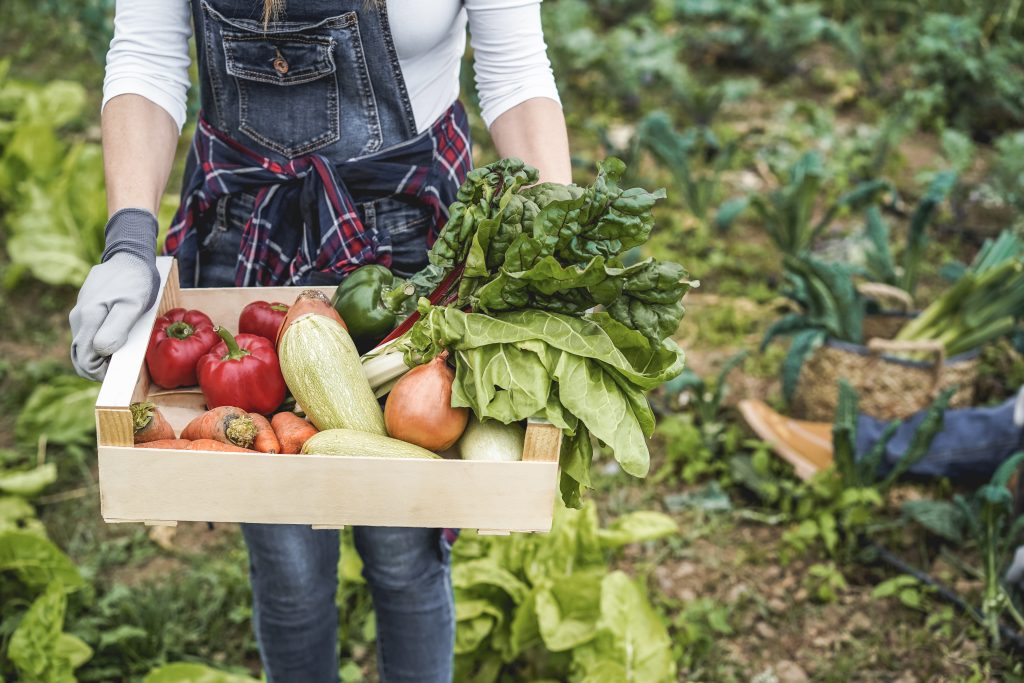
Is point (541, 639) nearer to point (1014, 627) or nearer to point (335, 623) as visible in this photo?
point (335, 623)

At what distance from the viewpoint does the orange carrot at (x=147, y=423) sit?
1.61m

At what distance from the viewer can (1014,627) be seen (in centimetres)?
307

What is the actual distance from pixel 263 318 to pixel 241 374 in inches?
7.6

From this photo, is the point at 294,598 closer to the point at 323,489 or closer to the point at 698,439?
→ the point at 323,489

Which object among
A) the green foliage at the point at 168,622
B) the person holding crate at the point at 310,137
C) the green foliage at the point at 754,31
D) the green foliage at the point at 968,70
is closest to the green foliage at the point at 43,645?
the green foliage at the point at 168,622

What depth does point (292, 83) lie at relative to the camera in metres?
2.00

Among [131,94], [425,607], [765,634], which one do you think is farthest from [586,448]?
[765,634]

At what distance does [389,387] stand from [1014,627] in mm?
2360

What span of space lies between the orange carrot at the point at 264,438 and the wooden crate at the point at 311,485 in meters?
0.11

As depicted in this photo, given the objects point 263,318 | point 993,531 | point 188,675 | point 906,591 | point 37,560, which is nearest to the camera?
point 263,318

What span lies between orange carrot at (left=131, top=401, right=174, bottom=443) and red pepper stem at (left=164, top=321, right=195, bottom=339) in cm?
18

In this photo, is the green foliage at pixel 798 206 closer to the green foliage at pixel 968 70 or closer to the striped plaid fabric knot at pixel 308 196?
the green foliage at pixel 968 70

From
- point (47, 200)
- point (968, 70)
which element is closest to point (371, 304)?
point (47, 200)

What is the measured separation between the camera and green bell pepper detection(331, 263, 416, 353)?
1.84 metres
